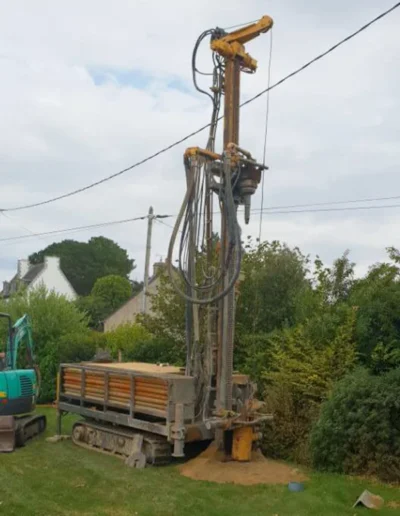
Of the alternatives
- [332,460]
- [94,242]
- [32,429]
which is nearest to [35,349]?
[32,429]

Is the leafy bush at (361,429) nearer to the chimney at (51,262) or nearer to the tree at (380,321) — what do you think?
the tree at (380,321)

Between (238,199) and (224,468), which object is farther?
(238,199)

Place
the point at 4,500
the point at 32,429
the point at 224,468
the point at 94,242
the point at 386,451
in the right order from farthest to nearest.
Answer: the point at 94,242 → the point at 32,429 → the point at 224,468 → the point at 386,451 → the point at 4,500

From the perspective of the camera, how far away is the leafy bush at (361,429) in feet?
32.3

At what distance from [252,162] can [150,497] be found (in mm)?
5351

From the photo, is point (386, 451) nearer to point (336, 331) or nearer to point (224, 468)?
point (224, 468)

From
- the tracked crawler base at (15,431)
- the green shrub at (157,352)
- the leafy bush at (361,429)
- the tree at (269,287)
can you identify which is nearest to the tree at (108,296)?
the green shrub at (157,352)

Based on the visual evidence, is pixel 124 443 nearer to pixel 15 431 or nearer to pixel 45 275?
pixel 15 431

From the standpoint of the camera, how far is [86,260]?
7212 centimetres

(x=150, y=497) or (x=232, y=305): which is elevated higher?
(x=232, y=305)

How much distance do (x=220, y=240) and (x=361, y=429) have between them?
3.73 m

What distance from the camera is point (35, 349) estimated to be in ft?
72.0

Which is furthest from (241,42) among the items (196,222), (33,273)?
(33,273)

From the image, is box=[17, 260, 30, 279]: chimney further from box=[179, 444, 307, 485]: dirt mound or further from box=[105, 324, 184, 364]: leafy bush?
box=[179, 444, 307, 485]: dirt mound
